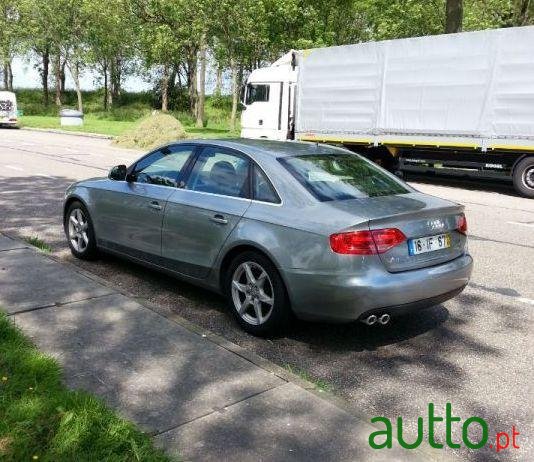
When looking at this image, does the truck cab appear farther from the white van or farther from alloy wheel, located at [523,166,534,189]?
the white van

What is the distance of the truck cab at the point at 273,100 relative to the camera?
62.2 feet

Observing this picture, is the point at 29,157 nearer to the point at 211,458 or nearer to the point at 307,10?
the point at 211,458

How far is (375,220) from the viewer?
3.93 meters

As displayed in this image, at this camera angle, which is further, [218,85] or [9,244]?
[218,85]

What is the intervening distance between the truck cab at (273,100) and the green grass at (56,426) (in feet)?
52.2

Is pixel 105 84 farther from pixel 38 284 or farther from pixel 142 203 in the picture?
pixel 38 284

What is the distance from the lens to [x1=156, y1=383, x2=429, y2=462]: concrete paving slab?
2807 millimetres

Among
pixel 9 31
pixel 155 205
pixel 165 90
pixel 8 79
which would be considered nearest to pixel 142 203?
pixel 155 205

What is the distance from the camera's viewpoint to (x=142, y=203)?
5398 millimetres

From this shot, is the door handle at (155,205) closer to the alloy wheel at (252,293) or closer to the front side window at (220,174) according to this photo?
the front side window at (220,174)

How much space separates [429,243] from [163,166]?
2586 millimetres

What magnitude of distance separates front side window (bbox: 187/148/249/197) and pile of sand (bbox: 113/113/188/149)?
1940 centimetres

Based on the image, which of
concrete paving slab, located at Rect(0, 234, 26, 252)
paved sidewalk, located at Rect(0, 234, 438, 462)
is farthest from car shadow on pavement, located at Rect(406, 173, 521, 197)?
paved sidewalk, located at Rect(0, 234, 438, 462)

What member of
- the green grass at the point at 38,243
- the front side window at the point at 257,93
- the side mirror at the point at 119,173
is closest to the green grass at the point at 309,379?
the side mirror at the point at 119,173
